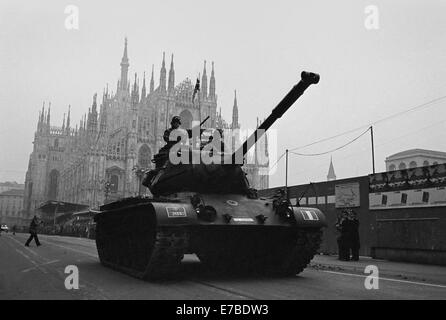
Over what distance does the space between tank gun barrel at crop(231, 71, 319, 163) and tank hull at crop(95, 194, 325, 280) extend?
1014 millimetres

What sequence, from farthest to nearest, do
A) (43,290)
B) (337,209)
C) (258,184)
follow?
(258,184), (337,209), (43,290)

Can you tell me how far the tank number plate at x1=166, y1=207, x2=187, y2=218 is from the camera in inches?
265

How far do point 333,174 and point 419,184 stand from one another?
50.0 meters

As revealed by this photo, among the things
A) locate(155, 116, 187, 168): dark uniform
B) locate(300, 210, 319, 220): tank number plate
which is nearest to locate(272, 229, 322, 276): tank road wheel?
locate(300, 210, 319, 220): tank number plate

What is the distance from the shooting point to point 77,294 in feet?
19.1

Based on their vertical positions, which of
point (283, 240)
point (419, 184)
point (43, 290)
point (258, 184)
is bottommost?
point (43, 290)

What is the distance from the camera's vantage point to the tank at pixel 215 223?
690 centimetres

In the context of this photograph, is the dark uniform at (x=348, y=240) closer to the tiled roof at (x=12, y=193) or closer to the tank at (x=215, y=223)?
the tank at (x=215, y=223)

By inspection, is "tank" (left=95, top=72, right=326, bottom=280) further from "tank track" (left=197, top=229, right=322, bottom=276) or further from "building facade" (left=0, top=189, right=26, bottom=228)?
"building facade" (left=0, top=189, right=26, bottom=228)

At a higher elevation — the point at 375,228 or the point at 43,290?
the point at 375,228

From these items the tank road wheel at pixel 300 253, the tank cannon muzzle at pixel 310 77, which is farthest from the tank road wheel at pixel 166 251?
the tank cannon muzzle at pixel 310 77

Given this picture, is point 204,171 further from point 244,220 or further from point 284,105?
point 284,105
